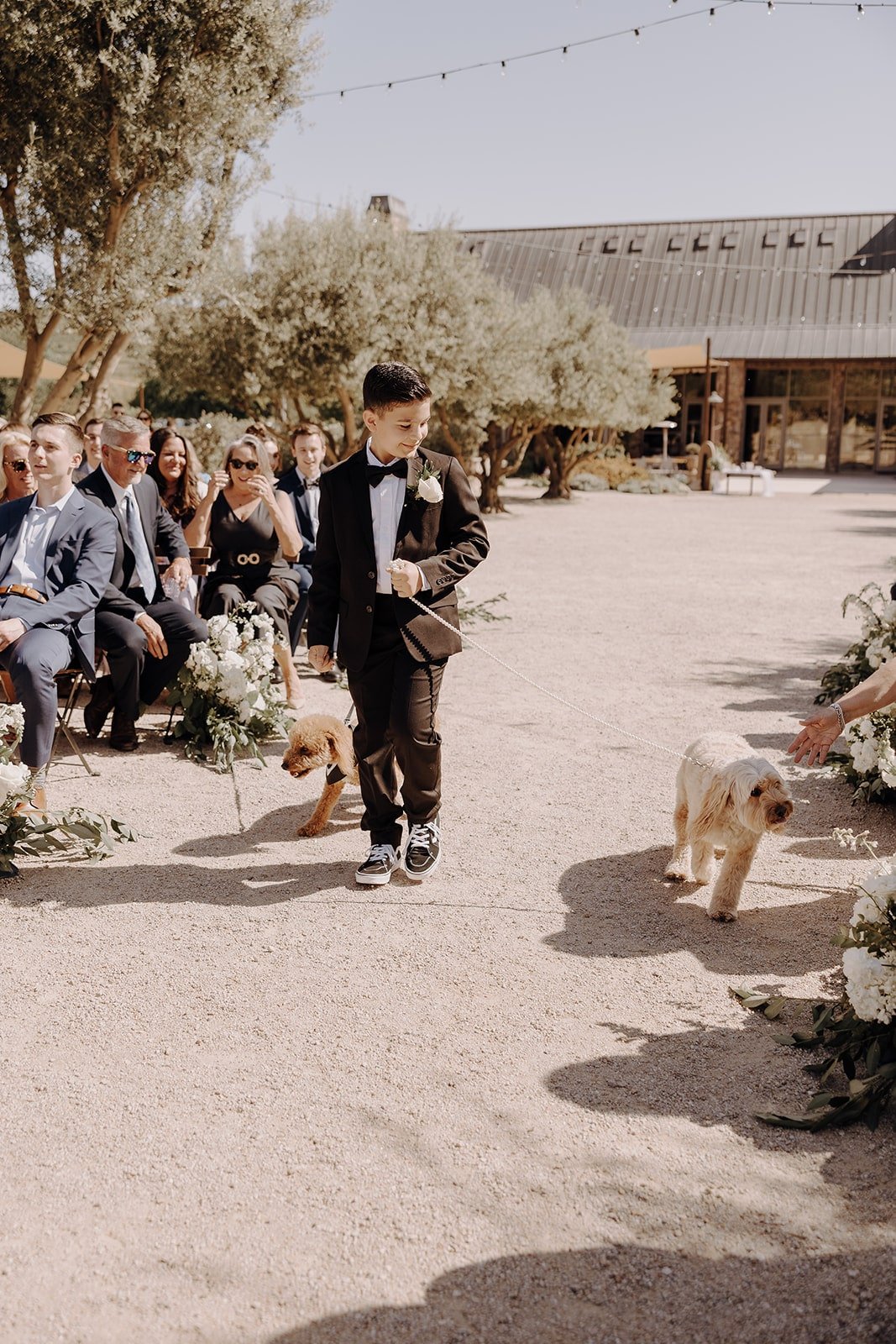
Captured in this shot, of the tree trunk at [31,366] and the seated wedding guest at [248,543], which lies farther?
the tree trunk at [31,366]

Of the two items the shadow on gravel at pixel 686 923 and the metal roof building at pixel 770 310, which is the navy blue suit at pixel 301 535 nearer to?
the shadow on gravel at pixel 686 923

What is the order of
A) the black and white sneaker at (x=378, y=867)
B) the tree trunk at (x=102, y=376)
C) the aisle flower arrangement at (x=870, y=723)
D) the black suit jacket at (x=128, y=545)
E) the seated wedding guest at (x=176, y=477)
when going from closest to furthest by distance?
the black and white sneaker at (x=378, y=867) < the aisle flower arrangement at (x=870, y=723) < the black suit jacket at (x=128, y=545) < the seated wedding guest at (x=176, y=477) < the tree trunk at (x=102, y=376)

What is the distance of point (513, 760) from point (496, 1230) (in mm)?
4315

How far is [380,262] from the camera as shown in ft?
70.6

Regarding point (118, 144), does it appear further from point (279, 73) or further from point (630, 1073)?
point (630, 1073)

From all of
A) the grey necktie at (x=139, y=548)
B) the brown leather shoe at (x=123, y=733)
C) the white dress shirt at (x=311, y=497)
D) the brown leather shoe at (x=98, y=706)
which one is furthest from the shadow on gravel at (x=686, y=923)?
the white dress shirt at (x=311, y=497)

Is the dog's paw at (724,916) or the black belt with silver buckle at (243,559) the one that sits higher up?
the black belt with silver buckle at (243,559)

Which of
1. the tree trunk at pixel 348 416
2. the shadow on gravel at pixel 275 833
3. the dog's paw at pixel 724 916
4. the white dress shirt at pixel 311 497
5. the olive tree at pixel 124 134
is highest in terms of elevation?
the olive tree at pixel 124 134

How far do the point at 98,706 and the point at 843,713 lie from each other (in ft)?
15.8

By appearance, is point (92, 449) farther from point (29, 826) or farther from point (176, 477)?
point (29, 826)

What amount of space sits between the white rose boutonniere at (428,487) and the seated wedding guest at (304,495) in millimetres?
4708

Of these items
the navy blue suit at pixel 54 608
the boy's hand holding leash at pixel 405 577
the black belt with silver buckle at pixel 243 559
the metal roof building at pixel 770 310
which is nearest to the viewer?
the boy's hand holding leash at pixel 405 577

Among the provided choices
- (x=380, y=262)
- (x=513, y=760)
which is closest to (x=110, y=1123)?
(x=513, y=760)

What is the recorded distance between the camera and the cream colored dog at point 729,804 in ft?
14.2
